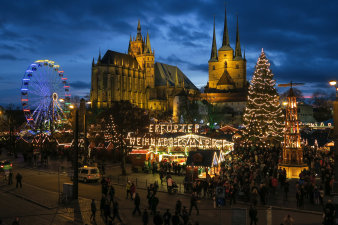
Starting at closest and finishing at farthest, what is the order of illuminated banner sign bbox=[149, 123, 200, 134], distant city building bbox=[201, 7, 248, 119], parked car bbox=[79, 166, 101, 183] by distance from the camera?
parked car bbox=[79, 166, 101, 183], illuminated banner sign bbox=[149, 123, 200, 134], distant city building bbox=[201, 7, 248, 119]

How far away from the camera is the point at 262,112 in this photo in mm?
37906

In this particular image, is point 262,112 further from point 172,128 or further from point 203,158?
point 203,158

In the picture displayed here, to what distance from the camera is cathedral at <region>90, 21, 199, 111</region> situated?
9844cm

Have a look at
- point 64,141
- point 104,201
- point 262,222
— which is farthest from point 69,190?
point 64,141

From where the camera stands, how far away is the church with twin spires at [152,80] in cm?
9881

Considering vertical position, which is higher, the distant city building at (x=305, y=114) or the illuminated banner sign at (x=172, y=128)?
the distant city building at (x=305, y=114)

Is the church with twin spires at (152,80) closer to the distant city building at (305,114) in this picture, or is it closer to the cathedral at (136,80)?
the cathedral at (136,80)

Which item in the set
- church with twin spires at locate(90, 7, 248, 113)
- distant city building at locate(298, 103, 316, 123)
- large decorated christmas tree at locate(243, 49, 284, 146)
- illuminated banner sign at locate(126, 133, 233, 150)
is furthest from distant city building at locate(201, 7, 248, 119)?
illuminated banner sign at locate(126, 133, 233, 150)

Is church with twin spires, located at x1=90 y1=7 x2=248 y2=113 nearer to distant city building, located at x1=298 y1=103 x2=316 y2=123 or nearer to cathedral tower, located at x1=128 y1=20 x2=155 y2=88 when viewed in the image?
cathedral tower, located at x1=128 y1=20 x2=155 y2=88

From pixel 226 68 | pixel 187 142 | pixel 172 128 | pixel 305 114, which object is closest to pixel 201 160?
pixel 187 142

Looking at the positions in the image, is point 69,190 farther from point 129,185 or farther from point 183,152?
point 183,152

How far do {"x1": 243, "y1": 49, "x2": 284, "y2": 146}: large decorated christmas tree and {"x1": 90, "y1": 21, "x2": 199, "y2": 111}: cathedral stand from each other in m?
56.4

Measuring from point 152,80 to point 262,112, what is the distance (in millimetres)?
89313

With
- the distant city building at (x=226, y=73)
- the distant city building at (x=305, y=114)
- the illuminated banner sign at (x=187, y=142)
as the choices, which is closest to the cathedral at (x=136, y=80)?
the distant city building at (x=226, y=73)
